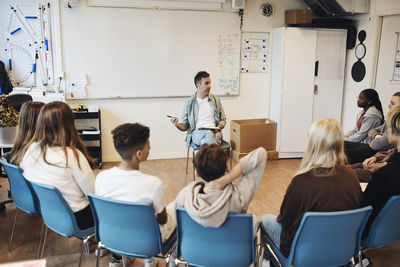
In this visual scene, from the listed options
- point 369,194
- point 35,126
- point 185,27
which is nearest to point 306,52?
point 185,27

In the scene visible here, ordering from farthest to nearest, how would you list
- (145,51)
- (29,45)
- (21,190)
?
(145,51) < (29,45) < (21,190)

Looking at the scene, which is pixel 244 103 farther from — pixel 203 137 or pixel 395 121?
pixel 395 121

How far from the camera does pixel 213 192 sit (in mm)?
1825

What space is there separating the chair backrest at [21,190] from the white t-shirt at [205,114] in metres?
2.18

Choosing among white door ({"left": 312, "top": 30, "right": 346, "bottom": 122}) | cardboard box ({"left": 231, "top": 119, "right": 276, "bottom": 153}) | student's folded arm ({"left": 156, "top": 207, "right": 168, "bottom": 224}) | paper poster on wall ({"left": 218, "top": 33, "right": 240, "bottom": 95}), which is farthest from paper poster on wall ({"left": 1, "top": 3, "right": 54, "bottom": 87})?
white door ({"left": 312, "top": 30, "right": 346, "bottom": 122})

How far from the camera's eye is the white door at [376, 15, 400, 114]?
15.2ft

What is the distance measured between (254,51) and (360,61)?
1481 millimetres

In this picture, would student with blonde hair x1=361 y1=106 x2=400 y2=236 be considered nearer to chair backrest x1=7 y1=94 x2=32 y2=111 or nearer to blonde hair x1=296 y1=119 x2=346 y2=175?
blonde hair x1=296 y1=119 x2=346 y2=175

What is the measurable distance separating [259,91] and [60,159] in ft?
12.7

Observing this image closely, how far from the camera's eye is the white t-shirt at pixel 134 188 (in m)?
1.94

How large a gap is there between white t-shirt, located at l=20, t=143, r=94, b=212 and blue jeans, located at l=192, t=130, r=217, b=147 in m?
1.92

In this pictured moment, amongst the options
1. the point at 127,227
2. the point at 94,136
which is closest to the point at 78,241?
the point at 127,227

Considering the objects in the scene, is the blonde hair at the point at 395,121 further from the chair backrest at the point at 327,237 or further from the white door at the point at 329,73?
the white door at the point at 329,73

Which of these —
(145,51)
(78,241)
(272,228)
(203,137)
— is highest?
(145,51)
